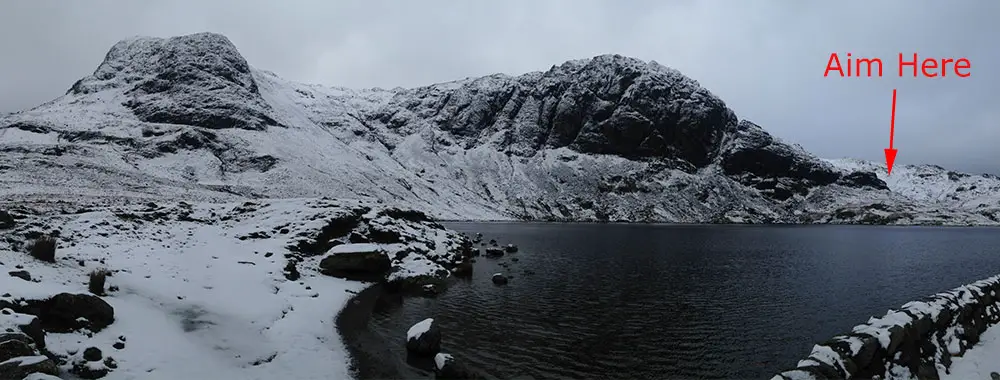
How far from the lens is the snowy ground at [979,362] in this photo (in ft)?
55.2

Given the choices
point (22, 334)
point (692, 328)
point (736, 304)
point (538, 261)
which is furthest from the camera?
point (538, 261)

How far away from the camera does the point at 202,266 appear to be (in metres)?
29.9

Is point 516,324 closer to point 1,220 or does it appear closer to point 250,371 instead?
point 250,371

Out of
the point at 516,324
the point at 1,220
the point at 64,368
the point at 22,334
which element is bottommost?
the point at 516,324

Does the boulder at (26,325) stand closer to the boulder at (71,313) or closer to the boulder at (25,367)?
the boulder at (25,367)

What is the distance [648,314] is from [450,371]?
17.5 meters

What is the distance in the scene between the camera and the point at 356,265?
40.0 m

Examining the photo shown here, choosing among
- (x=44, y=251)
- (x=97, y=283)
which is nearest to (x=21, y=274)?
(x=97, y=283)

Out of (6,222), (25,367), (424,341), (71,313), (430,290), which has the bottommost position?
(430,290)

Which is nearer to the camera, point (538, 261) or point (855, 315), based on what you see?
point (855, 315)

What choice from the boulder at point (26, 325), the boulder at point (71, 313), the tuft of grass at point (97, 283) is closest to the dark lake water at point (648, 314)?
the boulder at point (71, 313)

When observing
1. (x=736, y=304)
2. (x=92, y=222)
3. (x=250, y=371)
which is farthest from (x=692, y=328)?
(x=92, y=222)

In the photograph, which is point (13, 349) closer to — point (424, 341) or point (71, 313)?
point (71, 313)

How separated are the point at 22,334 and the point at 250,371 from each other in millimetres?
6480
